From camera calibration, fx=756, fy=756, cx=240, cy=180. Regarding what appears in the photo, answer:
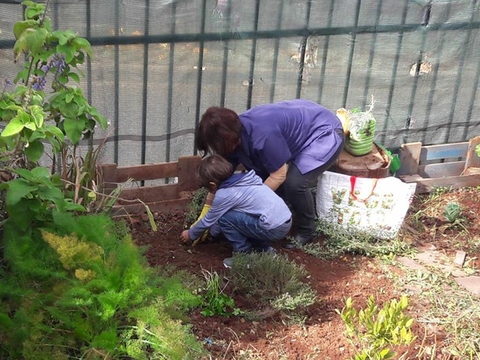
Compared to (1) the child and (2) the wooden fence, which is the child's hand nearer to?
(1) the child

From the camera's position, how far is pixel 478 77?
21.2 feet

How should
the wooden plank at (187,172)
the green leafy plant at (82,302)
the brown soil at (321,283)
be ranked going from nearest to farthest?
the green leafy plant at (82,302)
the brown soil at (321,283)
the wooden plank at (187,172)

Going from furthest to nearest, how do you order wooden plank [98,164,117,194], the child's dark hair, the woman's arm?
wooden plank [98,164,117,194]
the woman's arm
the child's dark hair

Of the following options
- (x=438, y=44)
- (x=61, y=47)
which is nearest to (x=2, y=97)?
(x=61, y=47)

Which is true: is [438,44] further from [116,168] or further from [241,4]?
[116,168]

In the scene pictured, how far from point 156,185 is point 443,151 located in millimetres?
2532

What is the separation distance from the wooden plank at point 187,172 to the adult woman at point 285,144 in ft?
1.71

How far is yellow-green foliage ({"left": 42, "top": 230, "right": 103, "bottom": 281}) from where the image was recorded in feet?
12.1

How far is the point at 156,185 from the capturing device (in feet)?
18.6

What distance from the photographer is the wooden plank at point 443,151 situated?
21.1 ft

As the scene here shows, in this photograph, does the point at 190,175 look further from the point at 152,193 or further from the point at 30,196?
the point at 30,196

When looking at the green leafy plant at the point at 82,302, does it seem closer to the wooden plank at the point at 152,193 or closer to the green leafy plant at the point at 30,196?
the green leafy plant at the point at 30,196

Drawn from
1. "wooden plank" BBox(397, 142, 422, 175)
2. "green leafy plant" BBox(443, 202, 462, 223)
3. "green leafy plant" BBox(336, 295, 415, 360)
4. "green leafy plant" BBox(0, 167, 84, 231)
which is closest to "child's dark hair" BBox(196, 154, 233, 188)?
"green leafy plant" BBox(0, 167, 84, 231)

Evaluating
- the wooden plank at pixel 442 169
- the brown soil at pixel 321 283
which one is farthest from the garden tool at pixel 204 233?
the wooden plank at pixel 442 169
